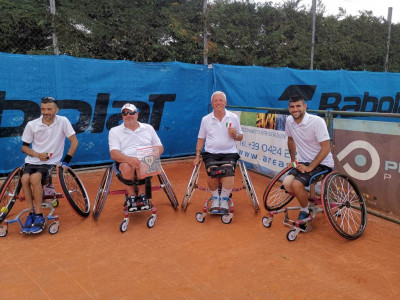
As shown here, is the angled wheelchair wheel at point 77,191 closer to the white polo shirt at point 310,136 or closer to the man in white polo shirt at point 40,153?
the man in white polo shirt at point 40,153

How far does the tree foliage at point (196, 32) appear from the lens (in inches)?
274

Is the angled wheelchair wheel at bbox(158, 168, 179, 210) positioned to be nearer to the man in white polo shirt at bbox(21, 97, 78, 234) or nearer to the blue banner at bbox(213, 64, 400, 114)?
the man in white polo shirt at bbox(21, 97, 78, 234)

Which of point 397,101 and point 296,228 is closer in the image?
point 296,228

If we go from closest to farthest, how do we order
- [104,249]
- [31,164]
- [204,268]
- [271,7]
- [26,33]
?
[204,268] < [104,249] < [31,164] < [26,33] < [271,7]

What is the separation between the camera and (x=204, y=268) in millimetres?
2789

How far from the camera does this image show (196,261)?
2.91m

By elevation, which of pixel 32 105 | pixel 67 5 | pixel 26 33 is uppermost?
pixel 67 5

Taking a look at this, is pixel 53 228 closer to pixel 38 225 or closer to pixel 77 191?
pixel 38 225

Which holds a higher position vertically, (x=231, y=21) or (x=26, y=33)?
(x=231, y=21)

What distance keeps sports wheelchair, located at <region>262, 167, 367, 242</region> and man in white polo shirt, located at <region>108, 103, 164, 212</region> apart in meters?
1.42

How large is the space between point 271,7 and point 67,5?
7.44 meters

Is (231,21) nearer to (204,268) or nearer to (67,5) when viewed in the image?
(67,5)

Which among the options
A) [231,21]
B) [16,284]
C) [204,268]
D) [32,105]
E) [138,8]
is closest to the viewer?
[16,284]

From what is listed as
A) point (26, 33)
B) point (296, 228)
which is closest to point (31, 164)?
point (296, 228)
